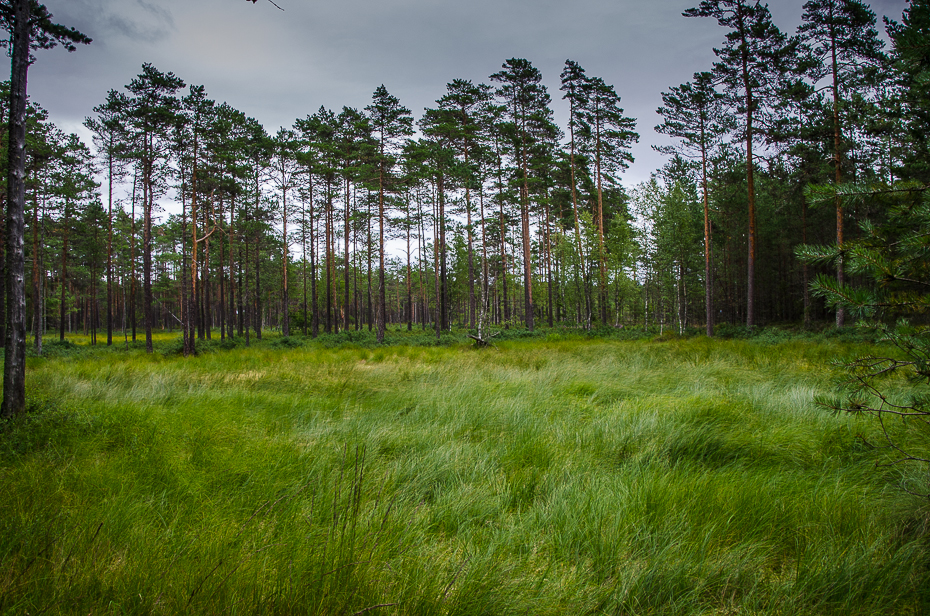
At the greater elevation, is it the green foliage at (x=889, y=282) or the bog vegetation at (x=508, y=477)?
the green foliage at (x=889, y=282)

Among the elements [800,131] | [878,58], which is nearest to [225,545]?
[800,131]

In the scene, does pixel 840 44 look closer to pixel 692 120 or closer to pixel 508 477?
pixel 692 120

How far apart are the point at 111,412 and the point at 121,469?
7.07ft

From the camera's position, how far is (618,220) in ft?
83.6

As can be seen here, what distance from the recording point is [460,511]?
2418 millimetres

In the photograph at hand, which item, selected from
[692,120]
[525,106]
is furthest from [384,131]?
[692,120]

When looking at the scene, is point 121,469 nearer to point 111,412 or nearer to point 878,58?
point 111,412

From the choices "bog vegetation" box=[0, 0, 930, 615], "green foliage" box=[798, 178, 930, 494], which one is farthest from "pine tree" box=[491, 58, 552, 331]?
"green foliage" box=[798, 178, 930, 494]

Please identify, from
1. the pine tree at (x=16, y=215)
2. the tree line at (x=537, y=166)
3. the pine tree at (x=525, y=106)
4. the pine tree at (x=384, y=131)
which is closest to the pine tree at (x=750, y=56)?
the tree line at (x=537, y=166)

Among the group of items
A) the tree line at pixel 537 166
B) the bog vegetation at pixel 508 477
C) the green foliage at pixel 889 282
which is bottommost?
the bog vegetation at pixel 508 477

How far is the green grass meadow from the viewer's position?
5.12ft

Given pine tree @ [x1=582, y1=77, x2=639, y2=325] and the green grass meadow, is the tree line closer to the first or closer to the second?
pine tree @ [x1=582, y1=77, x2=639, y2=325]

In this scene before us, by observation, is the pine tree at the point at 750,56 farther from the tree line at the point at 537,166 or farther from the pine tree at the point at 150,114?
the pine tree at the point at 150,114

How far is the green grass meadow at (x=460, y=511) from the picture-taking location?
156 centimetres
